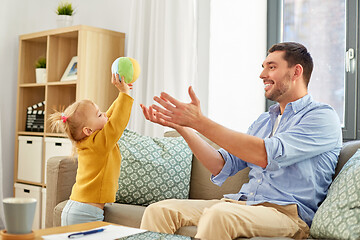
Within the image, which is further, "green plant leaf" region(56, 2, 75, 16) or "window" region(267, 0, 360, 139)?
"green plant leaf" region(56, 2, 75, 16)

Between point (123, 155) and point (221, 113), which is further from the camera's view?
point (221, 113)

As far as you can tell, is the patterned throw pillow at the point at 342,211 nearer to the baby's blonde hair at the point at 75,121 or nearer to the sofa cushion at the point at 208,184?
the sofa cushion at the point at 208,184

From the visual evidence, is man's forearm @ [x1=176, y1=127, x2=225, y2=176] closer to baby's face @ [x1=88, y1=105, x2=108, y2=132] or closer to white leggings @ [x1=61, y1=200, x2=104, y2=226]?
baby's face @ [x1=88, y1=105, x2=108, y2=132]

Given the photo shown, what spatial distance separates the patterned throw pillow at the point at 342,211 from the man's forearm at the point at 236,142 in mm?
280

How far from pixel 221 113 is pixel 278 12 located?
0.84 m

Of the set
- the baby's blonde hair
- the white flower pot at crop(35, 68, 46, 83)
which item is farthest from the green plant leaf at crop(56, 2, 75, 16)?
the baby's blonde hair

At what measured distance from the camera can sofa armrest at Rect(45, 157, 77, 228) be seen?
254 cm

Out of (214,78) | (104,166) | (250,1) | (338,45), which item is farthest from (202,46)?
(104,166)

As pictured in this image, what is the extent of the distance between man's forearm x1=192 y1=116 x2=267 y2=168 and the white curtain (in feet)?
5.33

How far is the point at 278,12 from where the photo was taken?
11.4 feet

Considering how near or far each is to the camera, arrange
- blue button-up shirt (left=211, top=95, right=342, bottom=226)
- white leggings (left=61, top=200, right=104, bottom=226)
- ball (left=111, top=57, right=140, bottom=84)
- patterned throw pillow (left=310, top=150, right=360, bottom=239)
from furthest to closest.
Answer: ball (left=111, top=57, right=140, bottom=84), white leggings (left=61, top=200, right=104, bottom=226), blue button-up shirt (left=211, top=95, right=342, bottom=226), patterned throw pillow (left=310, top=150, right=360, bottom=239)

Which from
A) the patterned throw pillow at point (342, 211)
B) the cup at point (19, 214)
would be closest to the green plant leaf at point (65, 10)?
the patterned throw pillow at point (342, 211)

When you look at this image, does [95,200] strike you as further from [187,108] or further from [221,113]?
[221,113]

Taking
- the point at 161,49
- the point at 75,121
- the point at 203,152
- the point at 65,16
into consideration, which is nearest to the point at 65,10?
the point at 65,16
